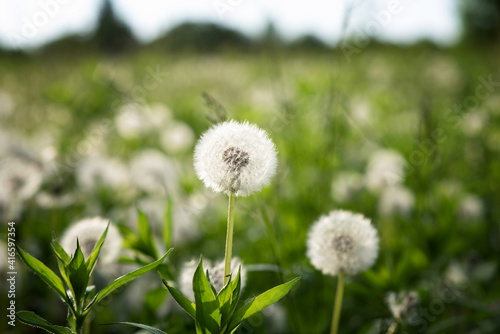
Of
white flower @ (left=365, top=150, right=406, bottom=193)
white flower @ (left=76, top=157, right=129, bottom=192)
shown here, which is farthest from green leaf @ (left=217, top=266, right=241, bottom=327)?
white flower @ (left=365, top=150, right=406, bottom=193)

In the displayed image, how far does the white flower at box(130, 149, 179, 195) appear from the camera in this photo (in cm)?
210

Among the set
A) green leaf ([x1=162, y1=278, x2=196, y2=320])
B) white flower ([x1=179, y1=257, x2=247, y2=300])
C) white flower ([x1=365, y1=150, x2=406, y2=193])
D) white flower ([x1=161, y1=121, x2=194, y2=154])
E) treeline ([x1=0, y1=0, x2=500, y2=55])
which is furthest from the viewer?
treeline ([x1=0, y1=0, x2=500, y2=55])

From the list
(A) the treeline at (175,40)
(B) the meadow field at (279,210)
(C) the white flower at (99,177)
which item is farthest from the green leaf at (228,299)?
(C) the white flower at (99,177)

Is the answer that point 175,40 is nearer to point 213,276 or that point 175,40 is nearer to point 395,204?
point 395,204

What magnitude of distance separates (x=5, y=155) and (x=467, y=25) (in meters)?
20.6

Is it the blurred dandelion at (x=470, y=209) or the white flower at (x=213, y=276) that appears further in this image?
the blurred dandelion at (x=470, y=209)

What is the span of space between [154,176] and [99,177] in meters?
0.31

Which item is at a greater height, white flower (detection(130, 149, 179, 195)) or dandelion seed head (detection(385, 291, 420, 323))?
dandelion seed head (detection(385, 291, 420, 323))

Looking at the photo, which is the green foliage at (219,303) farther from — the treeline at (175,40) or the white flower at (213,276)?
the treeline at (175,40)

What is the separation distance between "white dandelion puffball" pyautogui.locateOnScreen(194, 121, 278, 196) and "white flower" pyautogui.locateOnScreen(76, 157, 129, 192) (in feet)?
4.73

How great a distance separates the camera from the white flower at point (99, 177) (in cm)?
213

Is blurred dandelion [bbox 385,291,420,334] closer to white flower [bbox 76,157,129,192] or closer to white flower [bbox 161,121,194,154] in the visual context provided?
white flower [bbox 76,157,129,192]

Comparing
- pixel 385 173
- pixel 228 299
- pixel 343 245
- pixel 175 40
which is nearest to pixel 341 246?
pixel 343 245

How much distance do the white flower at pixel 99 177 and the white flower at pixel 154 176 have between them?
89 mm
